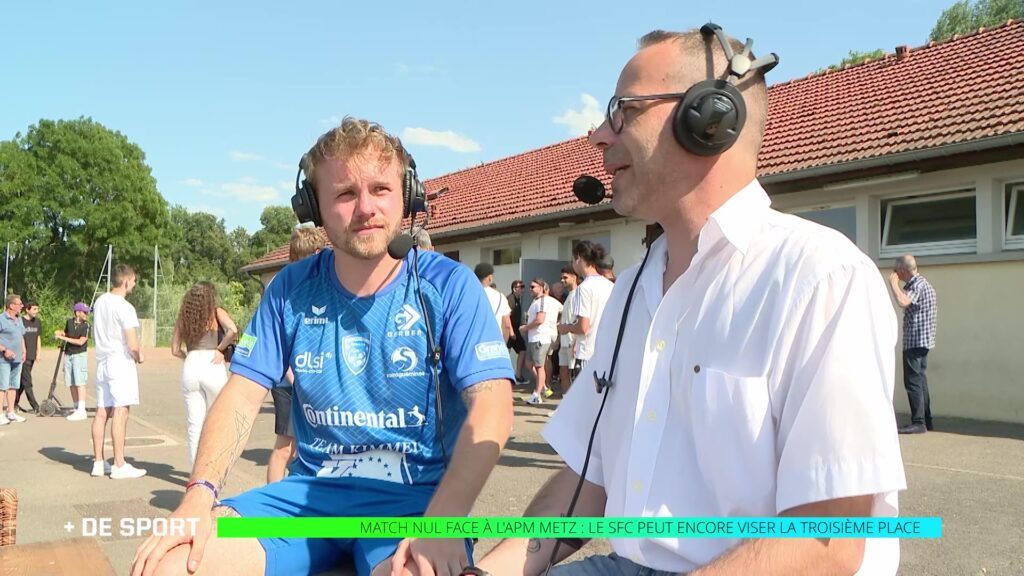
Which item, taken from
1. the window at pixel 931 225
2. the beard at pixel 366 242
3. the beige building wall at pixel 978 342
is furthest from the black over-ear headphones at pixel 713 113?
the window at pixel 931 225

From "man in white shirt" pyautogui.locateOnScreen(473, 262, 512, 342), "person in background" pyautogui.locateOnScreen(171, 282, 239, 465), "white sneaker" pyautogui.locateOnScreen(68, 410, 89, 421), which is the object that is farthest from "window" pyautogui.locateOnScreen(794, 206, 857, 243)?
"white sneaker" pyautogui.locateOnScreen(68, 410, 89, 421)

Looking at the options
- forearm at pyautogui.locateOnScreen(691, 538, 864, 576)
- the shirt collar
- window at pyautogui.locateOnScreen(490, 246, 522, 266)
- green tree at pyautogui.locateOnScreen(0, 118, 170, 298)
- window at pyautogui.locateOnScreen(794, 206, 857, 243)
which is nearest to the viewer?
forearm at pyautogui.locateOnScreen(691, 538, 864, 576)

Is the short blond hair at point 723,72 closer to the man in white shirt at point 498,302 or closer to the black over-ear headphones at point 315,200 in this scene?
the black over-ear headphones at point 315,200

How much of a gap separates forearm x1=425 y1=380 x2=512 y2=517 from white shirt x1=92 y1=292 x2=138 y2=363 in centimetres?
657

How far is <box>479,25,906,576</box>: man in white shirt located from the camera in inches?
53.0

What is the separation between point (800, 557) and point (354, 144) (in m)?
1.73

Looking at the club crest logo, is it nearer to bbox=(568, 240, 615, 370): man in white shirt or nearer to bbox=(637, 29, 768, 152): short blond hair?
bbox=(637, 29, 768, 152): short blond hair

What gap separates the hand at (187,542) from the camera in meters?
1.84

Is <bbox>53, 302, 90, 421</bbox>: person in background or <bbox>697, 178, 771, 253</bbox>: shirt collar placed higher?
<bbox>697, 178, 771, 253</bbox>: shirt collar

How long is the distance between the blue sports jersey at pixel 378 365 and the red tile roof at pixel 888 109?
946 centimetres

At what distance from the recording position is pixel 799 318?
4.69 ft

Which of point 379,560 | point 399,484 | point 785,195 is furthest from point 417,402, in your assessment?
point 785,195

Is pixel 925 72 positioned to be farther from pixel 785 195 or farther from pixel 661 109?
pixel 661 109

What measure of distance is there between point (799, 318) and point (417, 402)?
1.25 metres
